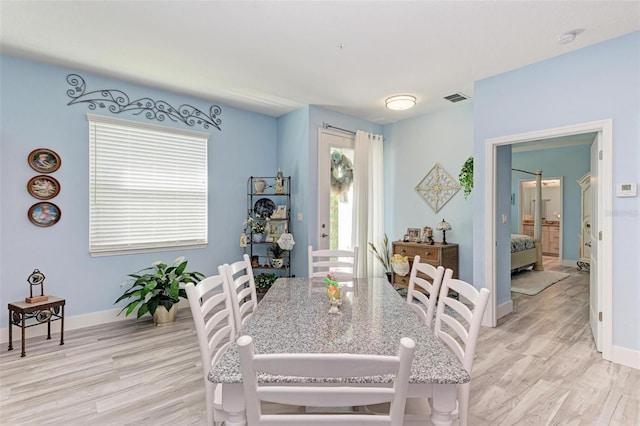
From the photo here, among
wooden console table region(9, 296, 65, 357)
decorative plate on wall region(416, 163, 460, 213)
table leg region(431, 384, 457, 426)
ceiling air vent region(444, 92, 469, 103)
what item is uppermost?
ceiling air vent region(444, 92, 469, 103)

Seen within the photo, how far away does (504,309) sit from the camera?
12.5 feet

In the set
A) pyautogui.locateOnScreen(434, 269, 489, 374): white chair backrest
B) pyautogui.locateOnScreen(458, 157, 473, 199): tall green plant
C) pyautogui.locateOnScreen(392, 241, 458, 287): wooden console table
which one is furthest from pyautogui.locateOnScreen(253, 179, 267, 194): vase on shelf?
pyautogui.locateOnScreen(434, 269, 489, 374): white chair backrest

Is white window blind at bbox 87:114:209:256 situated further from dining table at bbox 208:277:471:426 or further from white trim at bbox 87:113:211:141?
dining table at bbox 208:277:471:426

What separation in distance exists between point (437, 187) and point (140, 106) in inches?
160

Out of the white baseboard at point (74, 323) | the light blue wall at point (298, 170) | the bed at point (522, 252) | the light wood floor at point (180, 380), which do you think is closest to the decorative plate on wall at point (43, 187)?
the white baseboard at point (74, 323)

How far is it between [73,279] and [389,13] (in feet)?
12.7

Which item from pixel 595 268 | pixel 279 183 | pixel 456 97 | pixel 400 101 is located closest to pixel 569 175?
pixel 456 97

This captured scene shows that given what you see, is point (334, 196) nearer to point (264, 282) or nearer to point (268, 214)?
point (268, 214)

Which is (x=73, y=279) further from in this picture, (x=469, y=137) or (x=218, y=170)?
(x=469, y=137)

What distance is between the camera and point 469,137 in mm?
4402

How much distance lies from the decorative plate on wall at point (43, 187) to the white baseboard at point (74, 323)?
4.13ft

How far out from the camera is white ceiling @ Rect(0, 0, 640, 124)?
229 cm

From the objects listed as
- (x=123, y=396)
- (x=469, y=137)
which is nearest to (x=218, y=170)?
(x=123, y=396)

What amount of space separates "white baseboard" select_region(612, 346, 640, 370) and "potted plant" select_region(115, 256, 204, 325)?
13.4ft
